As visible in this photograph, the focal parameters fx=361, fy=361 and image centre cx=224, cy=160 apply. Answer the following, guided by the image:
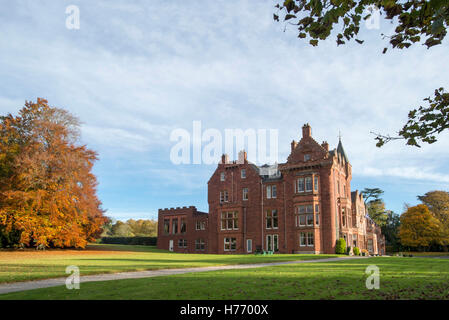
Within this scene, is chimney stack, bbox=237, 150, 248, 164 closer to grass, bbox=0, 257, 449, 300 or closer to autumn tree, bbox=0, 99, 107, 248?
autumn tree, bbox=0, 99, 107, 248

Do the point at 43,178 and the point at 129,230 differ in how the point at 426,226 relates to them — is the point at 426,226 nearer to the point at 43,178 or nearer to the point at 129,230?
the point at 43,178

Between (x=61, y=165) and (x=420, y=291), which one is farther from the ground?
(x=61, y=165)

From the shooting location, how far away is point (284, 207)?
48.2 metres

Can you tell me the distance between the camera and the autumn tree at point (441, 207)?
64750mm

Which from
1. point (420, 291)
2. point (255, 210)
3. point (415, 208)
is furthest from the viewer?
point (415, 208)

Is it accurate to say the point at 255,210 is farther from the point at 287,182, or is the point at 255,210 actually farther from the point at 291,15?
the point at 291,15

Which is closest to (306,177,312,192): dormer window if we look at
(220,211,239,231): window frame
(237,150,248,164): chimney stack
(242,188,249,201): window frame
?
(242,188,249,201): window frame

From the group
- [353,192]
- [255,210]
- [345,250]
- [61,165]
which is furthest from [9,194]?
[353,192]

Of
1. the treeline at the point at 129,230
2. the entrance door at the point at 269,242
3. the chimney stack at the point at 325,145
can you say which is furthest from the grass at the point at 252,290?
the treeline at the point at 129,230

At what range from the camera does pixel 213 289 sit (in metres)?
9.75

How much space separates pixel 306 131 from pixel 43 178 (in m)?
32.7

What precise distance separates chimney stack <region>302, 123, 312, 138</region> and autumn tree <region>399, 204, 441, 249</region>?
34563 mm

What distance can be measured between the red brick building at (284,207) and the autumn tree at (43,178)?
18222 millimetres
